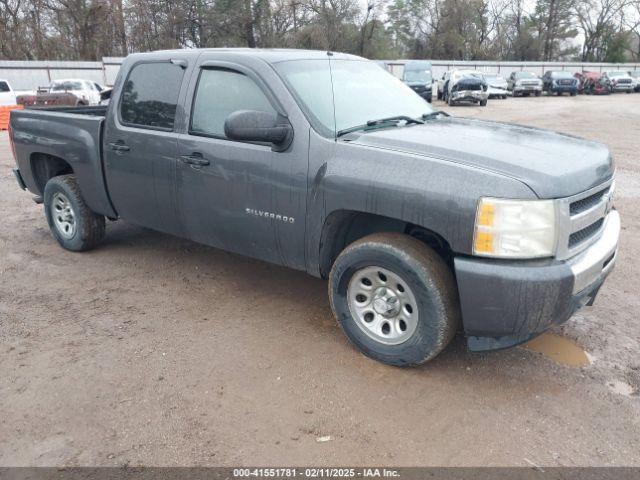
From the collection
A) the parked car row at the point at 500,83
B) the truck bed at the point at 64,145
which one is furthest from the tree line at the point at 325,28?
the truck bed at the point at 64,145

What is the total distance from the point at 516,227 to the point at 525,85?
35.4 meters

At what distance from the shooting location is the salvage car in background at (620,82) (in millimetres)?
39328

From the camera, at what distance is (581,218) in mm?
3156

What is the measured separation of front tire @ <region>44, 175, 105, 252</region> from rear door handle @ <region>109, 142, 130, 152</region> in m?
0.93

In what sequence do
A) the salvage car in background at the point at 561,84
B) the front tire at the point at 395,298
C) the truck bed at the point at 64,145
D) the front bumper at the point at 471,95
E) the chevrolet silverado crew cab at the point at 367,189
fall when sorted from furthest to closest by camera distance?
the salvage car in background at the point at 561,84, the front bumper at the point at 471,95, the truck bed at the point at 64,145, the front tire at the point at 395,298, the chevrolet silverado crew cab at the point at 367,189

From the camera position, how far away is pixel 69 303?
4.57 m

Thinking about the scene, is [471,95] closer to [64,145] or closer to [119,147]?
[64,145]

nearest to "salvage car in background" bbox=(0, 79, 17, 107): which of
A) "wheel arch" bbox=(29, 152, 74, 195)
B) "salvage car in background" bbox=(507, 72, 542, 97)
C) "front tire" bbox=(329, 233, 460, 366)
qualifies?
"wheel arch" bbox=(29, 152, 74, 195)

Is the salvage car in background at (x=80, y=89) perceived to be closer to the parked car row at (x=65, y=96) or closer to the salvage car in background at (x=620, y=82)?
the parked car row at (x=65, y=96)

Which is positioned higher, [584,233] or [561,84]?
[561,84]

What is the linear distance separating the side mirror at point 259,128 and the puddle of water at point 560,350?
216cm

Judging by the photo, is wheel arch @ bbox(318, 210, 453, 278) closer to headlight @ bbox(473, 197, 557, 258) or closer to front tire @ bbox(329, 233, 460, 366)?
front tire @ bbox(329, 233, 460, 366)

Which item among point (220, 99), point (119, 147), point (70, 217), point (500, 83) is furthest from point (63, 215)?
point (500, 83)

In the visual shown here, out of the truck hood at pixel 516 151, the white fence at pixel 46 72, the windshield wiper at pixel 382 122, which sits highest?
the white fence at pixel 46 72
